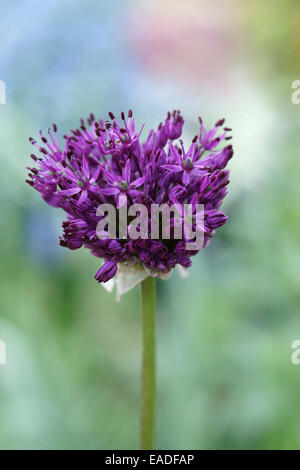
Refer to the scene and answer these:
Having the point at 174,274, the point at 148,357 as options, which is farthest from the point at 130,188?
the point at 174,274

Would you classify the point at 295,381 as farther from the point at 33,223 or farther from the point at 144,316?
the point at 33,223

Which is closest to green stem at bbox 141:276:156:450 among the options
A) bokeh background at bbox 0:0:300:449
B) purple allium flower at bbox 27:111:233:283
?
purple allium flower at bbox 27:111:233:283

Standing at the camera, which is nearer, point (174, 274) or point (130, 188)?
point (130, 188)

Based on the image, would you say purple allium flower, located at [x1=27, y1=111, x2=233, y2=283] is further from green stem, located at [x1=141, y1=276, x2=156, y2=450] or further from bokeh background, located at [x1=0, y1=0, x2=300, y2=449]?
bokeh background, located at [x1=0, y1=0, x2=300, y2=449]

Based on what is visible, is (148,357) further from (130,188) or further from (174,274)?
(174,274)

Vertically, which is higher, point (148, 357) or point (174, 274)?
point (174, 274)

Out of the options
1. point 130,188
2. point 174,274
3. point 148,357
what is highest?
point 130,188

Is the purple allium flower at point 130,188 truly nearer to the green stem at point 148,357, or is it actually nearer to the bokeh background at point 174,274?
the green stem at point 148,357
